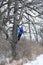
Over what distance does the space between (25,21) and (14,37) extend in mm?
1688

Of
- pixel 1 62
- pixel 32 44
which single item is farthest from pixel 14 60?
pixel 32 44

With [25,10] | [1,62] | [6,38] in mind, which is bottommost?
[1,62]

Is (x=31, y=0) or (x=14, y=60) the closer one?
(x=14, y=60)

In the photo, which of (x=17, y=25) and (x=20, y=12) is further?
(x=17, y=25)

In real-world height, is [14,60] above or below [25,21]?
below

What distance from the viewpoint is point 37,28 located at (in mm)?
20750

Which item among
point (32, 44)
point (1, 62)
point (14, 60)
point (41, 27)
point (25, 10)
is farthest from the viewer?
point (32, 44)

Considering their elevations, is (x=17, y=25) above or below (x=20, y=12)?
below

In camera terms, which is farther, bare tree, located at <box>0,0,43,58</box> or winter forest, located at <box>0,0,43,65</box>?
bare tree, located at <box>0,0,43,58</box>

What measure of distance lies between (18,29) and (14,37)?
1.01 m

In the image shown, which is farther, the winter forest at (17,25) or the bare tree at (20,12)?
the bare tree at (20,12)

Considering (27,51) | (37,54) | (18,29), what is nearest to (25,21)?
(18,29)

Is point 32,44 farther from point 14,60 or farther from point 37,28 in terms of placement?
point 14,60

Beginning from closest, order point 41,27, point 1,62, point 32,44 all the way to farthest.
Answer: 1. point 1,62
2. point 41,27
3. point 32,44
